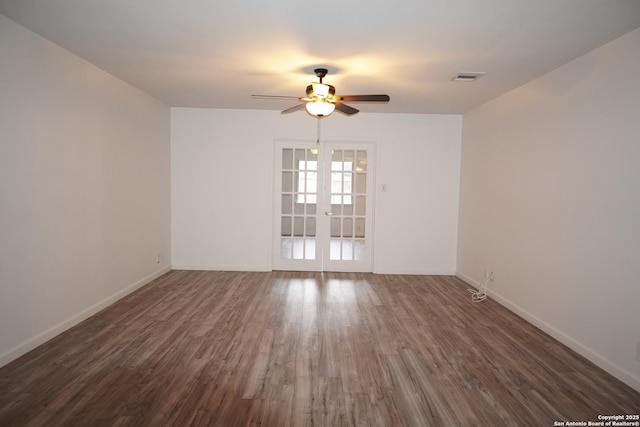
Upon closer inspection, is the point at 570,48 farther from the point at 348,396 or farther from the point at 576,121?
the point at 348,396

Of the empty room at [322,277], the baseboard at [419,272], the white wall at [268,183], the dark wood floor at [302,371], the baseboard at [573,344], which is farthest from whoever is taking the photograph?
the baseboard at [419,272]

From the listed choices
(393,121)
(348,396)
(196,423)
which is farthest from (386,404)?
(393,121)

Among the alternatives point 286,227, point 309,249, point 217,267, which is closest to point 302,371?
point 309,249

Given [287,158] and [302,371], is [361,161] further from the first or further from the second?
[302,371]

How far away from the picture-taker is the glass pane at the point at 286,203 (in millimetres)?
5605

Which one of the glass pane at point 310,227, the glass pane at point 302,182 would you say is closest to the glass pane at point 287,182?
the glass pane at point 302,182

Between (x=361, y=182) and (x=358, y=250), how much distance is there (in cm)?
111

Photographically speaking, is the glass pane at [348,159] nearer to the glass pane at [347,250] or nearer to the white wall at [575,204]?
the glass pane at [347,250]

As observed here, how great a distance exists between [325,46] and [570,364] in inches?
128

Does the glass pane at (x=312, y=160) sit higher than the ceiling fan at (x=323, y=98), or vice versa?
the ceiling fan at (x=323, y=98)

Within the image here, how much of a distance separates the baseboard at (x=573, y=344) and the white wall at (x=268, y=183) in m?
1.55

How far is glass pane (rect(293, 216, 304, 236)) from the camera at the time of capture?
18.4ft

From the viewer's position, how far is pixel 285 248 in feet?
18.6

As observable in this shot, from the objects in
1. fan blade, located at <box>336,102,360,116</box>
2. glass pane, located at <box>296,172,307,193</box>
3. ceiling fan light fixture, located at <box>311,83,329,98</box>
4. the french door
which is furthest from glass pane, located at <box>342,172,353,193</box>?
ceiling fan light fixture, located at <box>311,83,329,98</box>
